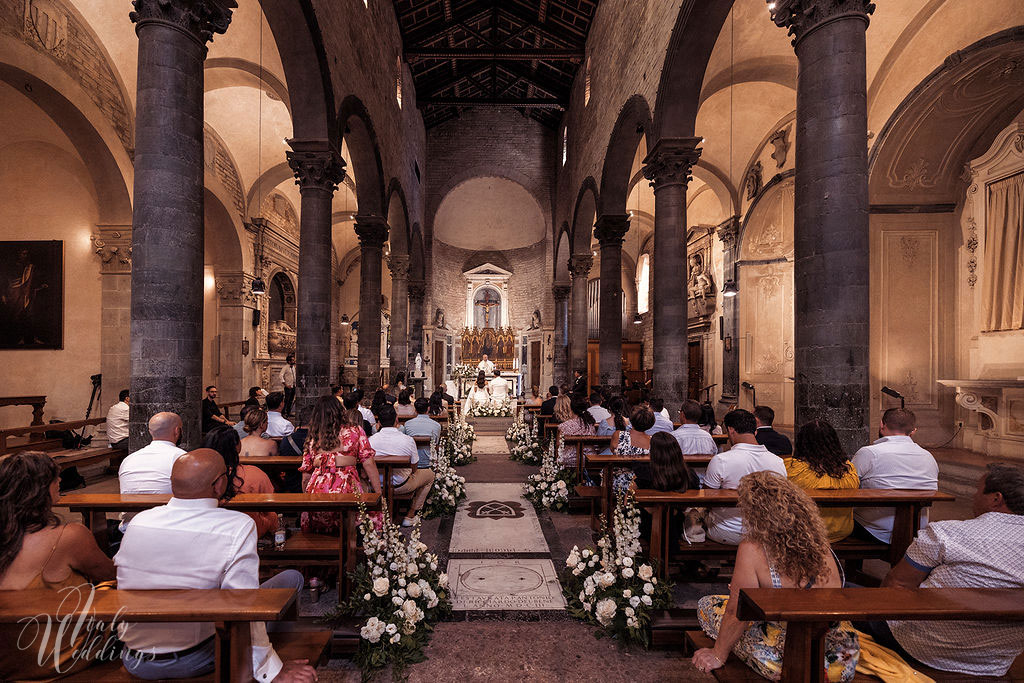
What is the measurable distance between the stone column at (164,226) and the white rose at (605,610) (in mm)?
3633

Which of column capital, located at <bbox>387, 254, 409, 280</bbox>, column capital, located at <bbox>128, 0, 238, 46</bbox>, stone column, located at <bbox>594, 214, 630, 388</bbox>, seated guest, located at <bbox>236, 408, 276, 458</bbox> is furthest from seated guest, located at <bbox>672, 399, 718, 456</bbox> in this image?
column capital, located at <bbox>387, 254, 409, 280</bbox>

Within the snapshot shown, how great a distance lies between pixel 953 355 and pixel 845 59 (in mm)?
7725

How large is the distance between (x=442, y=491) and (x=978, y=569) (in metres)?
4.79

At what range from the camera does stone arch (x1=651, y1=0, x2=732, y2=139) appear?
741 centimetres

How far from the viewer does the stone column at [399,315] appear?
1566 cm

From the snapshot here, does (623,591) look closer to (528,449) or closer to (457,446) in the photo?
(528,449)

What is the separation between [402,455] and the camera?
15.5 feet

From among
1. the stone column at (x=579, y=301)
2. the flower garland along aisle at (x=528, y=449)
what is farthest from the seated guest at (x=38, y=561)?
the stone column at (x=579, y=301)

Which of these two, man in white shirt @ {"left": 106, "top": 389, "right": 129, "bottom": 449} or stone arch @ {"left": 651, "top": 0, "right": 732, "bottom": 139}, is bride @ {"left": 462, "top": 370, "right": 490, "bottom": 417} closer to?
man in white shirt @ {"left": 106, "top": 389, "right": 129, "bottom": 449}

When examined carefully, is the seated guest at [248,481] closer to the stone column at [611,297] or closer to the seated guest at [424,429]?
the seated guest at [424,429]

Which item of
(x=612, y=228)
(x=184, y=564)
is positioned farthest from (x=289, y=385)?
(x=184, y=564)

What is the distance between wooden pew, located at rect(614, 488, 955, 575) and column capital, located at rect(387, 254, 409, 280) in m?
14.9

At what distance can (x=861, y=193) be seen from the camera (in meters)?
4.25

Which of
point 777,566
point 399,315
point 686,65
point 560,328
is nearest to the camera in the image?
point 777,566
